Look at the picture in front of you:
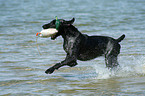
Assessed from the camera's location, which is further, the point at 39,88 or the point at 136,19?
the point at 136,19

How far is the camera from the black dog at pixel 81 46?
7.89 metres

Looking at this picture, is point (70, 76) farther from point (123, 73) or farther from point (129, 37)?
point (129, 37)

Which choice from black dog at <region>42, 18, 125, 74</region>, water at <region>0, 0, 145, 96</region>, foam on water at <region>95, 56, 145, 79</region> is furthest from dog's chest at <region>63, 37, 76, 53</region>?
foam on water at <region>95, 56, 145, 79</region>

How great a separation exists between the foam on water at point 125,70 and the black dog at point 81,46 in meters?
0.17

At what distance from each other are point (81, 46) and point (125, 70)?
1.34m

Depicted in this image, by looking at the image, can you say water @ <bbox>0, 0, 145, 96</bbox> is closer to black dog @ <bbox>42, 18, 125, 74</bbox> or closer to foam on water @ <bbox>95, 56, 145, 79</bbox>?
foam on water @ <bbox>95, 56, 145, 79</bbox>

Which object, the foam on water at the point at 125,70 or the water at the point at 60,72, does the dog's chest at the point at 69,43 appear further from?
the foam on water at the point at 125,70

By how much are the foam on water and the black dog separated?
0.57 ft

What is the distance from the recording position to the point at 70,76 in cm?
848

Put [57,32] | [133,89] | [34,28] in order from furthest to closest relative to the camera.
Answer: [34,28]
[57,32]
[133,89]

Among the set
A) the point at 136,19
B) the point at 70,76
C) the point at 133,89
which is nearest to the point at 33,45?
the point at 70,76

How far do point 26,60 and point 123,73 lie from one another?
110 inches

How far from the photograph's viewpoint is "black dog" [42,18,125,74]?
7887 mm

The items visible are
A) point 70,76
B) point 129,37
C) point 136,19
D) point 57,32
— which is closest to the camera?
point 57,32
